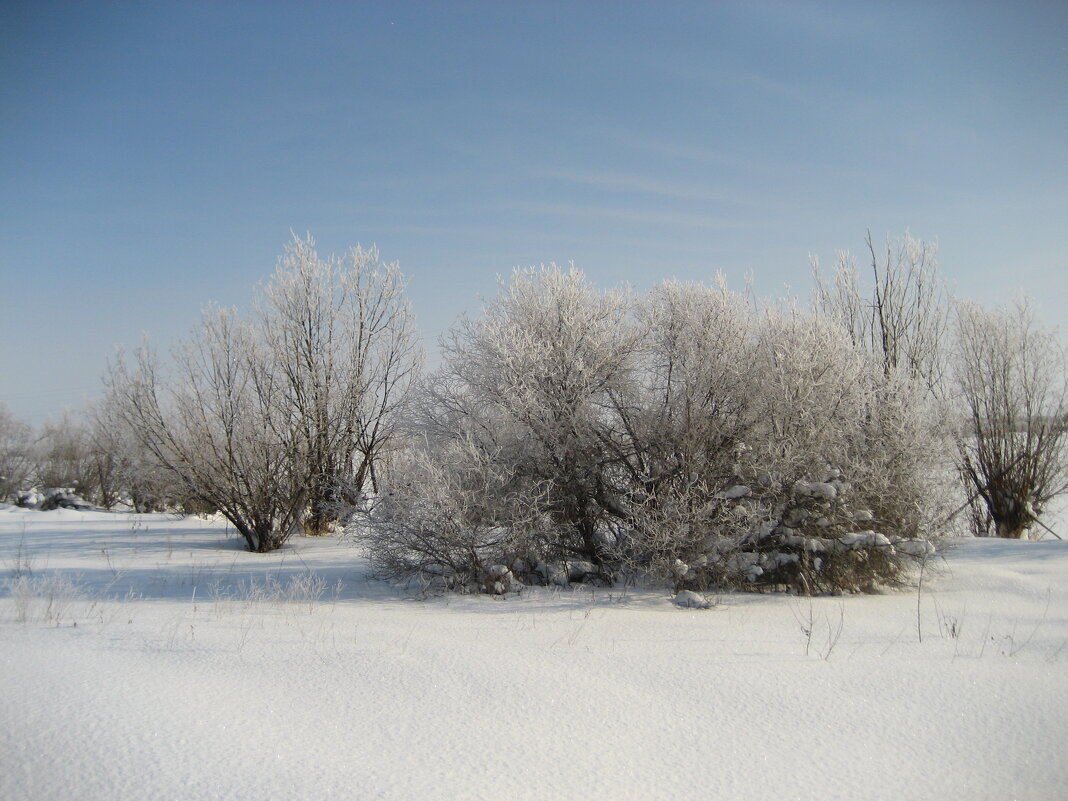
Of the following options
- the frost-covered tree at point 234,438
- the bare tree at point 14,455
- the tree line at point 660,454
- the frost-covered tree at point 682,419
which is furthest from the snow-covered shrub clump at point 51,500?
the frost-covered tree at point 682,419

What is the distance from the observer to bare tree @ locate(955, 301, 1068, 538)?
1543 centimetres

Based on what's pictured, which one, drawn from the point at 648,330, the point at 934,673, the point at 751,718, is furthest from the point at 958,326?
the point at 751,718

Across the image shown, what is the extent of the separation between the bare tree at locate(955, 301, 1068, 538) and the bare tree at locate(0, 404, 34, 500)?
115 feet

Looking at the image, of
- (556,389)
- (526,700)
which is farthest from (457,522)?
(526,700)

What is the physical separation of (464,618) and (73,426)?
3890 centimetres

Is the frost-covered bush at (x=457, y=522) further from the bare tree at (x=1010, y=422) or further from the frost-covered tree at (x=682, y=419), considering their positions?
the bare tree at (x=1010, y=422)

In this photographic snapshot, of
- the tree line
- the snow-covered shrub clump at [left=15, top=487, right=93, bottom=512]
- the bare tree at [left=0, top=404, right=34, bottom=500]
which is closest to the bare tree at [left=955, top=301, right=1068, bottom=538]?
the tree line

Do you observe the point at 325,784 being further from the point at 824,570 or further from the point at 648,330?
the point at 648,330

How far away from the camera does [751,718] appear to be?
13.7ft

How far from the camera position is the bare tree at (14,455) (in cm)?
3047

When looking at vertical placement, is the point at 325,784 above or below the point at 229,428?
below

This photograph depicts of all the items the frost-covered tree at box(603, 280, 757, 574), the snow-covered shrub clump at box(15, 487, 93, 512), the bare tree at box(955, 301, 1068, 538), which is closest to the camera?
the frost-covered tree at box(603, 280, 757, 574)

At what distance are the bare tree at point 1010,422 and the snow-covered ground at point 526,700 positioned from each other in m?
9.45

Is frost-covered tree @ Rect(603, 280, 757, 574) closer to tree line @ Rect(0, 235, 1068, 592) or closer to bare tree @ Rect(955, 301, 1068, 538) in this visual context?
tree line @ Rect(0, 235, 1068, 592)
